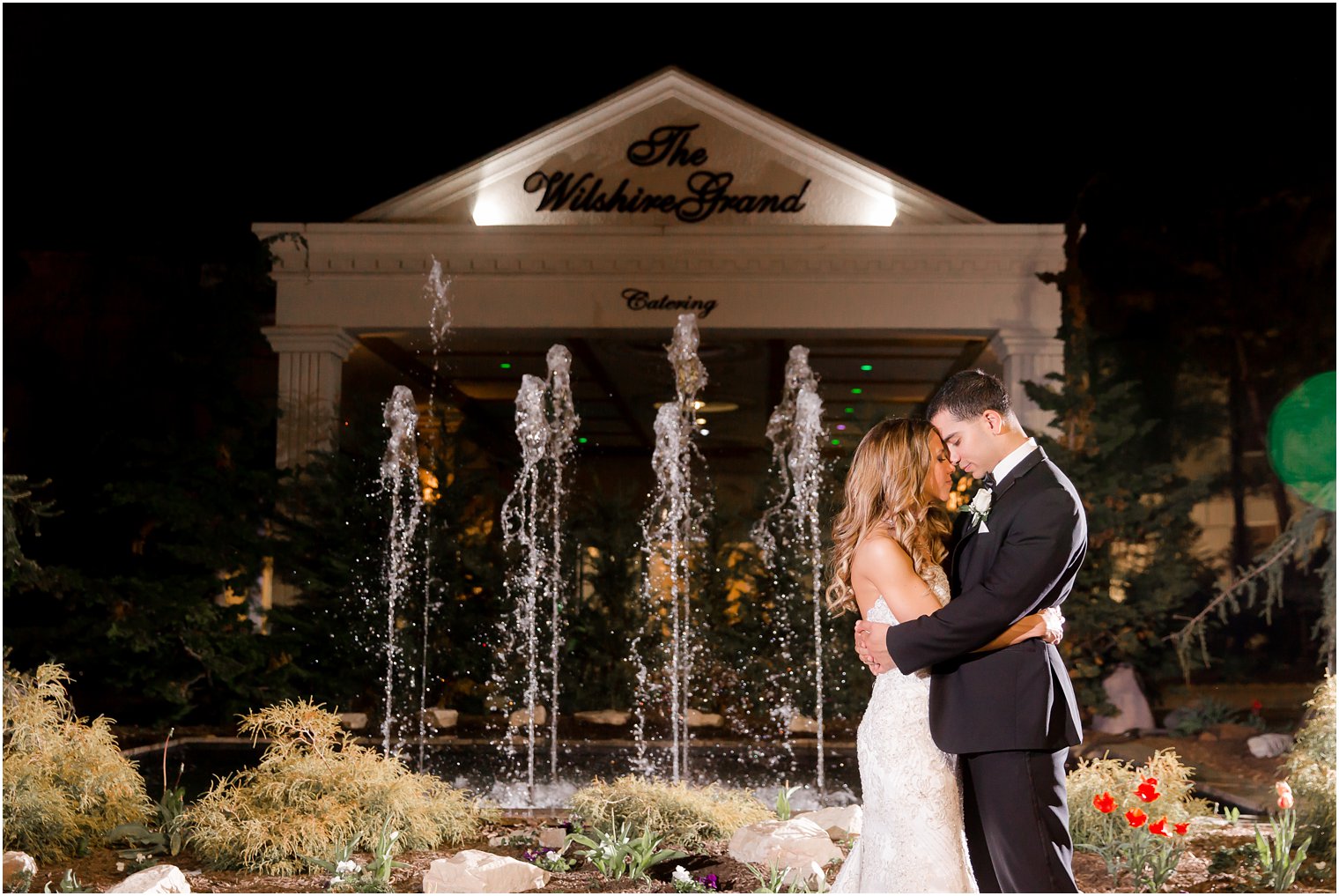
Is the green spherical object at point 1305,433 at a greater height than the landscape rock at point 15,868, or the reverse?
the green spherical object at point 1305,433

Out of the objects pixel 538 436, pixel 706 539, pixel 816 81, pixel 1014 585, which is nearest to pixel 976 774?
pixel 1014 585

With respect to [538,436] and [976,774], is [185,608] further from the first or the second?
[976,774]

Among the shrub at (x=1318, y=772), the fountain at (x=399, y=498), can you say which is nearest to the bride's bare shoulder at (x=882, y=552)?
the shrub at (x=1318, y=772)

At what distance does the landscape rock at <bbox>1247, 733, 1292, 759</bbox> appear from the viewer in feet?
31.6

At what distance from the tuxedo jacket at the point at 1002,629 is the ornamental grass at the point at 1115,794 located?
2210 mm

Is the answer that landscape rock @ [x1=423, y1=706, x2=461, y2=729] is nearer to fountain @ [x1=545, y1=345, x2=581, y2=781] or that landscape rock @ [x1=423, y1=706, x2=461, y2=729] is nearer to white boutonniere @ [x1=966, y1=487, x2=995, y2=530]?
fountain @ [x1=545, y1=345, x2=581, y2=781]

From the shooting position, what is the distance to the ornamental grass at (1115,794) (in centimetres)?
523

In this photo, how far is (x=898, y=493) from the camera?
345 centimetres

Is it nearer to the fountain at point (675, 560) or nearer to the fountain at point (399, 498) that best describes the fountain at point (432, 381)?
the fountain at point (399, 498)

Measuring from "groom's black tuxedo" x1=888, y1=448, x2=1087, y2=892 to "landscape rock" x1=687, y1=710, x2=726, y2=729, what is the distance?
309 inches

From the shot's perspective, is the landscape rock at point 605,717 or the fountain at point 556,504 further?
the fountain at point 556,504

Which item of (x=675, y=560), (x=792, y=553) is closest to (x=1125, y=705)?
(x=792, y=553)

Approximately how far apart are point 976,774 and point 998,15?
11.4m

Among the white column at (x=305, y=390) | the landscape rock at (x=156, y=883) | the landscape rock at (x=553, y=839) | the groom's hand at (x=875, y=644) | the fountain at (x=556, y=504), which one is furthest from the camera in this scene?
the white column at (x=305, y=390)
